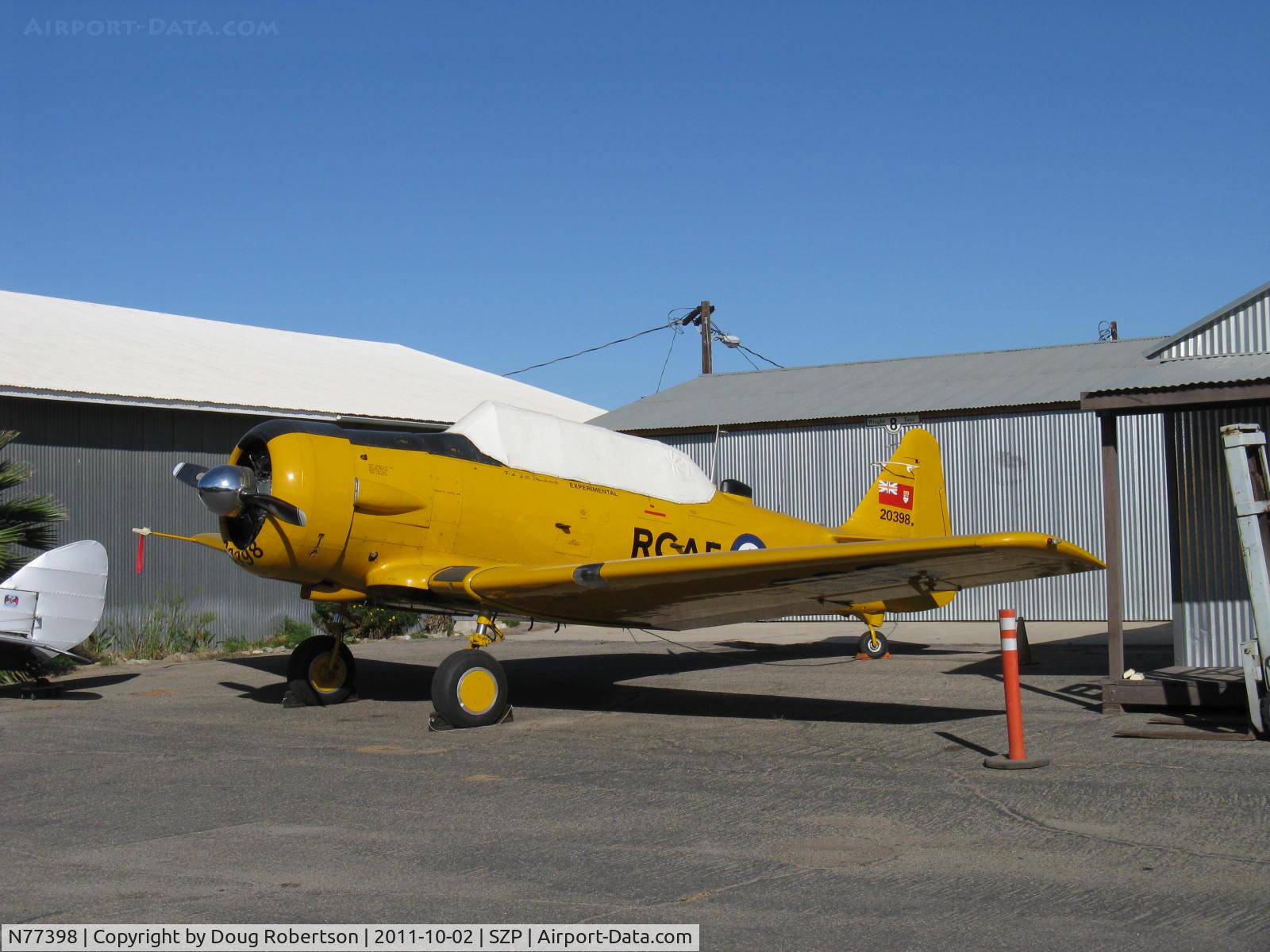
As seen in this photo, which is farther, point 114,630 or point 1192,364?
point 114,630

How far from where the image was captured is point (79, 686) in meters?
12.3

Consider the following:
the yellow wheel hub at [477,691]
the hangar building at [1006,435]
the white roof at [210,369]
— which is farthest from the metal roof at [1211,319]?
the white roof at [210,369]

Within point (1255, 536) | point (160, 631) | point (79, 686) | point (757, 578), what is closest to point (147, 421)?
point (160, 631)

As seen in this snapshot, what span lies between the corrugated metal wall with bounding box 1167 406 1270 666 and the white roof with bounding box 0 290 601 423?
1222 centimetres

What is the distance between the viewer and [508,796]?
247 inches

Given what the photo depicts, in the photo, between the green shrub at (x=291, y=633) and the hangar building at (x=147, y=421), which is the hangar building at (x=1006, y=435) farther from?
the green shrub at (x=291, y=633)

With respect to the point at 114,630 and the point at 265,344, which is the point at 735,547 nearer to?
the point at 114,630

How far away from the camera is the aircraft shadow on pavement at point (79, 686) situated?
1139 centimetres

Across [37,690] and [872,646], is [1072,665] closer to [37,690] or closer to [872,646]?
[872,646]

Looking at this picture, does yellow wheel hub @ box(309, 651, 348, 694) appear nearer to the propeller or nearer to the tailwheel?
the propeller

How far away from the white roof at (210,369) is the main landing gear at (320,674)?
7.09m

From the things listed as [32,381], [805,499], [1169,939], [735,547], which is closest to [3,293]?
[32,381]

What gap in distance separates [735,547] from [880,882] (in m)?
7.31

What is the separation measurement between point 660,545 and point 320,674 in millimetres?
3327
